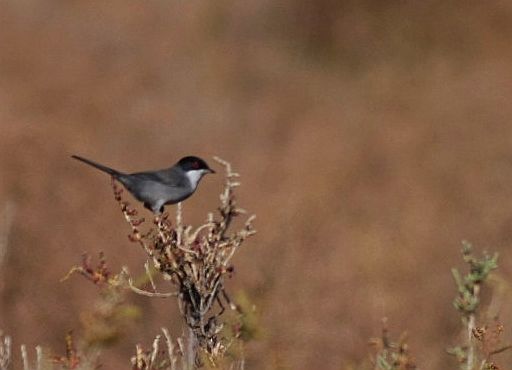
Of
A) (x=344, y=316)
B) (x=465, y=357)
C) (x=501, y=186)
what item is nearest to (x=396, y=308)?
(x=344, y=316)

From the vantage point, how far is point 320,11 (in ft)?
72.0

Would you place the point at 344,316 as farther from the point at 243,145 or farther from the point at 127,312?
the point at 127,312

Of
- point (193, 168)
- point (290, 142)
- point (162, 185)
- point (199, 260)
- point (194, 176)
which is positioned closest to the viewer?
point (199, 260)

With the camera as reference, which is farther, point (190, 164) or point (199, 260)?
point (190, 164)

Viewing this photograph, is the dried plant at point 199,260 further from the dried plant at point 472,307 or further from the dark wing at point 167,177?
the dark wing at point 167,177

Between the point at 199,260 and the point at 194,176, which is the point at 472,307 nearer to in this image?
the point at 199,260

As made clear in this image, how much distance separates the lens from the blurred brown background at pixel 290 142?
15578 mm

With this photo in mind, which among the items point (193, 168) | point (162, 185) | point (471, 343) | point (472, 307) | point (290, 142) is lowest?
point (471, 343)

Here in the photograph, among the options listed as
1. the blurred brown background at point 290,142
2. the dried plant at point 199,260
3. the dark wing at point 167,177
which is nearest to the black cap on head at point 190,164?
the dark wing at point 167,177

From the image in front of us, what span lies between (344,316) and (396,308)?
651 millimetres

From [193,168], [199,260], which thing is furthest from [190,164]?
[199,260]

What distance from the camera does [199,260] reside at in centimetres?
603

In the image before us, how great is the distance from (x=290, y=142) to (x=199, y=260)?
13.2 metres

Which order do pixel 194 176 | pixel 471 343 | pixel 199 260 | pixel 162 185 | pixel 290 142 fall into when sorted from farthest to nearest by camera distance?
pixel 290 142, pixel 194 176, pixel 162 185, pixel 199 260, pixel 471 343
